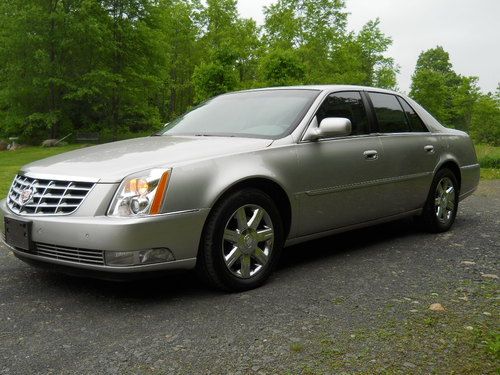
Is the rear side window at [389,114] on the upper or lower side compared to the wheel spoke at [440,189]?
upper

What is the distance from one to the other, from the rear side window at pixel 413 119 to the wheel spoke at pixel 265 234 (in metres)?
2.45

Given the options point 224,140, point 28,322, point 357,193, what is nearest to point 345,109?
point 357,193

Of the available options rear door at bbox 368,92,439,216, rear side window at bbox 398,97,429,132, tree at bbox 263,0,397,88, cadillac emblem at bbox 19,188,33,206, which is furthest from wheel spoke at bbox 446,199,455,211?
tree at bbox 263,0,397,88

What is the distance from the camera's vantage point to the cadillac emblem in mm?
3809

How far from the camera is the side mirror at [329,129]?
443 cm

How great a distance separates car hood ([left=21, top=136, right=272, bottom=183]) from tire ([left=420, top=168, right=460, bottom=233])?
8.05ft

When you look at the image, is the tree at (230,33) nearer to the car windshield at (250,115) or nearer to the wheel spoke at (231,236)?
the car windshield at (250,115)

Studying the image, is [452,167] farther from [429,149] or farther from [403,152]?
[403,152]

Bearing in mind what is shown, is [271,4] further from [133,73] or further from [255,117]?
[255,117]

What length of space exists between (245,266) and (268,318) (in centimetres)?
61

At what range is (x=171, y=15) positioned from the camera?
42.7 metres

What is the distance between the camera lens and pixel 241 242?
3938 millimetres

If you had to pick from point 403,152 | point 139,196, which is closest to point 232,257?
point 139,196

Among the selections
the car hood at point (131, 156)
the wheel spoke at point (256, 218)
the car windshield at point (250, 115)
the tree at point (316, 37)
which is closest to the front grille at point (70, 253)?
the car hood at point (131, 156)
